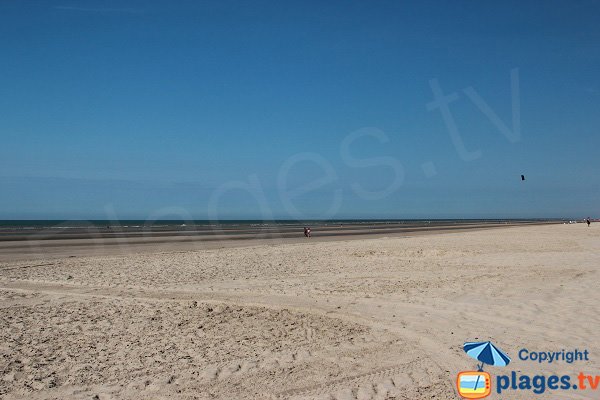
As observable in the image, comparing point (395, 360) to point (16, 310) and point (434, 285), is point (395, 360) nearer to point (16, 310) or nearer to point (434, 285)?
point (434, 285)

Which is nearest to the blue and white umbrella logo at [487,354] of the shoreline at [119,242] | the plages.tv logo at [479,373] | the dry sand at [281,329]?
the plages.tv logo at [479,373]

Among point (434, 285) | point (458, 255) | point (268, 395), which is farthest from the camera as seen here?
point (458, 255)

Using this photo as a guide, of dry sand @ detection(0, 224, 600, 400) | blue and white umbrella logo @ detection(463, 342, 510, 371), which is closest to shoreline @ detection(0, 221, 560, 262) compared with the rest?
dry sand @ detection(0, 224, 600, 400)

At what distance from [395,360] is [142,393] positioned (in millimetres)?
3727

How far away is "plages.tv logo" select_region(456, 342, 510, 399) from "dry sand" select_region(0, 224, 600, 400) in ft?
0.44

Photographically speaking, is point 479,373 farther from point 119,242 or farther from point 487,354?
point 119,242

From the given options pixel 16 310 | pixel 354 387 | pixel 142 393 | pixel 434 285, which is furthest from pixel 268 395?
pixel 434 285

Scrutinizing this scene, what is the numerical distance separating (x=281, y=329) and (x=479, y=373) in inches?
150

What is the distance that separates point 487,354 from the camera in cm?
684

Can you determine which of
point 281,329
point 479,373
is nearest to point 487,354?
point 479,373

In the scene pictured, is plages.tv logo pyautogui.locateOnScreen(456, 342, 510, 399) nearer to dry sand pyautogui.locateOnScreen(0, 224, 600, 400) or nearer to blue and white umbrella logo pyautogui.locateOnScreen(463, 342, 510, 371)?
blue and white umbrella logo pyautogui.locateOnScreen(463, 342, 510, 371)

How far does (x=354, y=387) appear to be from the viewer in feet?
19.3

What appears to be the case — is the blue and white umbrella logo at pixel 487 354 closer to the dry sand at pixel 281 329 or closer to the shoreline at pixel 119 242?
the dry sand at pixel 281 329

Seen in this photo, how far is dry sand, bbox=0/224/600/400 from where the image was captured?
604cm
